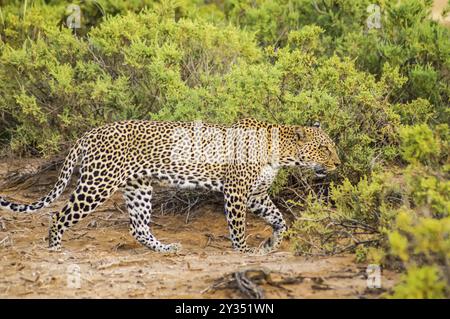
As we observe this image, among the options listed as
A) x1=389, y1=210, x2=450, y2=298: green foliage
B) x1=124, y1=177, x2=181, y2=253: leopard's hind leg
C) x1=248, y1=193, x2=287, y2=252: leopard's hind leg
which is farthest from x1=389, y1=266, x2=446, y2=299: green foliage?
x1=124, y1=177, x2=181, y2=253: leopard's hind leg

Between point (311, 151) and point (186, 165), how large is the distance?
133 cm

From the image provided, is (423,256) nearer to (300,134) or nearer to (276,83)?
(300,134)

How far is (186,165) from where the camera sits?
10.0 meters

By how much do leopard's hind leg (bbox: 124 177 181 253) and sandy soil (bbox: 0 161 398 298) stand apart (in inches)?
6.4

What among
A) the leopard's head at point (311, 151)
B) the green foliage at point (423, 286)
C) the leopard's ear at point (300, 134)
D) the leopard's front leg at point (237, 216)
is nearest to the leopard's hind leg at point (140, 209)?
the leopard's front leg at point (237, 216)

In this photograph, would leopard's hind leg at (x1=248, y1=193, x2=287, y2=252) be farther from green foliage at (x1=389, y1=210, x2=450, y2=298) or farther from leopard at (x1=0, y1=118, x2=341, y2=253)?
green foliage at (x1=389, y1=210, x2=450, y2=298)

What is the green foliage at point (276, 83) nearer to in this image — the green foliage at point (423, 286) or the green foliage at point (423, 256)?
the green foliage at point (423, 256)

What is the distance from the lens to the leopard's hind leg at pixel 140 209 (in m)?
10.2

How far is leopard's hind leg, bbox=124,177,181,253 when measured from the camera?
1021 centimetres

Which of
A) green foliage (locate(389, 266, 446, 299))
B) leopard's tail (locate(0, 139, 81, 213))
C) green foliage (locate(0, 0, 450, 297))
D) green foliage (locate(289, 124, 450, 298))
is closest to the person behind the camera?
green foliage (locate(389, 266, 446, 299))

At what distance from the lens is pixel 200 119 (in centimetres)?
1108

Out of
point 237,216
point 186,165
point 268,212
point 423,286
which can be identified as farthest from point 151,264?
point 423,286
